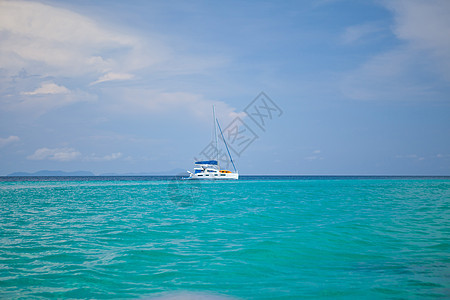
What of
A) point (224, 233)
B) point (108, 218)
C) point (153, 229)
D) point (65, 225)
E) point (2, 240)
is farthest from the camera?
point (108, 218)

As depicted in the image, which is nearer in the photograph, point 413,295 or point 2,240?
point 413,295

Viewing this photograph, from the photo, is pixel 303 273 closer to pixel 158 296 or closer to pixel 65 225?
pixel 158 296

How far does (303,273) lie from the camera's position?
9.33 m

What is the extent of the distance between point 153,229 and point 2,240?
20.9 feet

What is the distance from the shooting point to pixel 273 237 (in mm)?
14281

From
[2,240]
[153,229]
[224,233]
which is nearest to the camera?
[2,240]

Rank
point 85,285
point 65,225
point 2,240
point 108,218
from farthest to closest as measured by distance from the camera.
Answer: point 108,218
point 65,225
point 2,240
point 85,285

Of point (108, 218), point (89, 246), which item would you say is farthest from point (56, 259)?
point (108, 218)

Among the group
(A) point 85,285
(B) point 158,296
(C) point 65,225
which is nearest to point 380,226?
(B) point 158,296

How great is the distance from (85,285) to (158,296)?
214cm

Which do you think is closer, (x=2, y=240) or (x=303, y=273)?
(x=303, y=273)

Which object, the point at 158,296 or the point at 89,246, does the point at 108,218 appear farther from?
the point at 158,296

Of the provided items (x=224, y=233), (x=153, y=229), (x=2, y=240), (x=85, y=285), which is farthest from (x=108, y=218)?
(x=85, y=285)

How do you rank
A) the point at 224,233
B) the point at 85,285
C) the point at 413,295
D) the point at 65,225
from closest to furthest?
the point at 413,295
the point at 85,285
the point at 224,233
the point at 65,225
